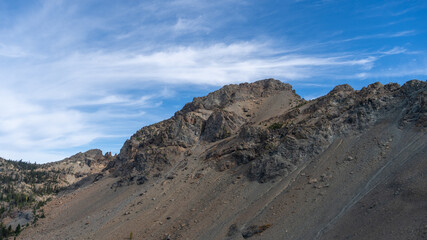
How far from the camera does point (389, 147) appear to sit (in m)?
32.4

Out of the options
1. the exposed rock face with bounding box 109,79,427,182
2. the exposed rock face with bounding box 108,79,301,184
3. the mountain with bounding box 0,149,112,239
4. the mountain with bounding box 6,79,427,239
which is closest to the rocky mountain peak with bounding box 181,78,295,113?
the exposed rock face with bounding box 108,79,301,184

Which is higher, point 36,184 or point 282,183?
point 36,184

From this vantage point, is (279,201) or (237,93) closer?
(279,201)

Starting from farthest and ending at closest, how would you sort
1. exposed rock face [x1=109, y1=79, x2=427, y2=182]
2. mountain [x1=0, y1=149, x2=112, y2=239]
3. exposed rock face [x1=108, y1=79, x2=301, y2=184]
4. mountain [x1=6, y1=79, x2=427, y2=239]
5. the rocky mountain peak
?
the rocky mountain peak → mountain [x1=0, y1=149, x2=112, y2=239] → exposed rock face [x1=108, y1=79, x2=301, y2=184] → exposed rock face [x1=109, y1=79, x2=427, y2=182] → mountain [x1=6, y1=79, x2=427, y2=239]

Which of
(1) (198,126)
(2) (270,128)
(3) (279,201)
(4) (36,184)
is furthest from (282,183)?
(4) (36,184)

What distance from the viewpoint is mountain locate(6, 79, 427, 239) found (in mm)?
24938

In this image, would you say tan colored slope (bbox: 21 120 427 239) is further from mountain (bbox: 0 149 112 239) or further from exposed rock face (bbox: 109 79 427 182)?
mountain (bbox: 0 149 112 239)

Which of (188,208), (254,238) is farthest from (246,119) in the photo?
(254,238)

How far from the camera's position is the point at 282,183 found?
35094 millimetres

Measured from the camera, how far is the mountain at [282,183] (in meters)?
24.9

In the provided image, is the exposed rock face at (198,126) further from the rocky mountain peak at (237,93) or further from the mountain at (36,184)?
the mountain at (36,184)

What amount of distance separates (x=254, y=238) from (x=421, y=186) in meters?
14.5

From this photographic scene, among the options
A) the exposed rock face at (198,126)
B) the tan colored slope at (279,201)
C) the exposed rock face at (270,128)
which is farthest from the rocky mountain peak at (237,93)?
the tan colored slope at (279,201)

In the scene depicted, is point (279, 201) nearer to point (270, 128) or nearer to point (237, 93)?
point (270, 128)
